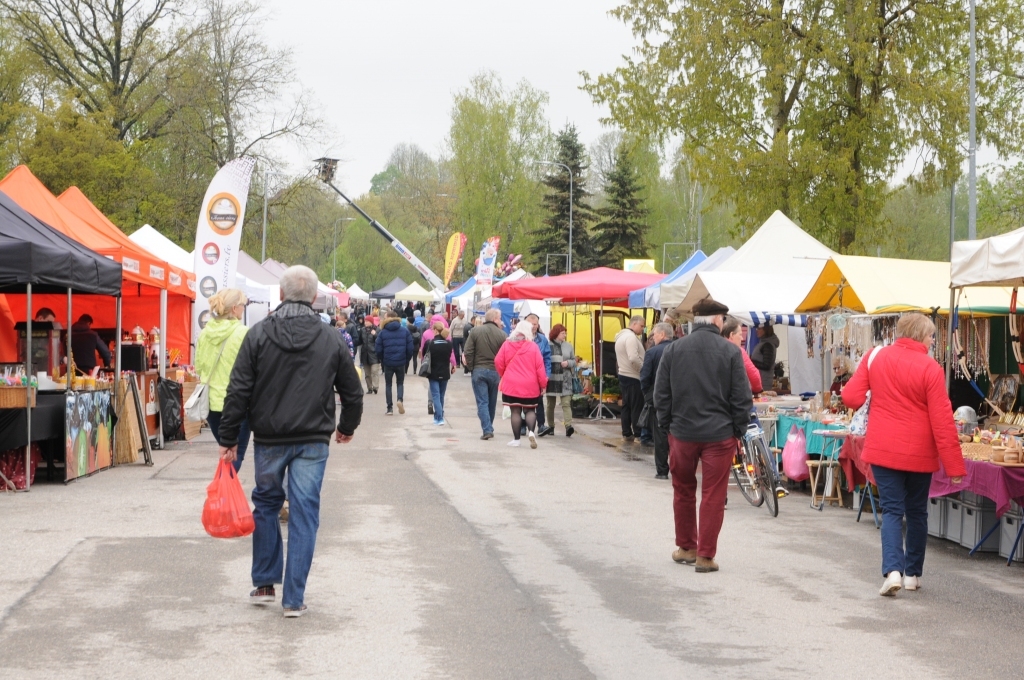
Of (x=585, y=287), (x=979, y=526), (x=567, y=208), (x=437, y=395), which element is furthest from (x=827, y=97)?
(x=567, y=208)

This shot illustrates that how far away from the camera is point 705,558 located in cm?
862

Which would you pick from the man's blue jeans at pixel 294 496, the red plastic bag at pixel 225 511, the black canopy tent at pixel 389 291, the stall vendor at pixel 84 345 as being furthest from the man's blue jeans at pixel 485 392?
the black canopy tent at pixel 389 291

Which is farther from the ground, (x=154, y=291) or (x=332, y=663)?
(x=154, y=291)

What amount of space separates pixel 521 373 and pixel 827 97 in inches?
514

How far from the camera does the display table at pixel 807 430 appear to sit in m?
12.8

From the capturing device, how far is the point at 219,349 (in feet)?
32.2

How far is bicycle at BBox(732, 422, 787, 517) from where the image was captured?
461 inches

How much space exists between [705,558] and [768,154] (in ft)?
64.0

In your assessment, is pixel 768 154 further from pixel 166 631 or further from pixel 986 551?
pixel 166 631

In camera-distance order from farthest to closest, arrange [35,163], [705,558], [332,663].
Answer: [35,163]
[705,558]
[332,663]

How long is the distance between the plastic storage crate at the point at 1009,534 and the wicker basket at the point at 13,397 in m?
8.67

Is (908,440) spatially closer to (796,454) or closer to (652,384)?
(796,454)

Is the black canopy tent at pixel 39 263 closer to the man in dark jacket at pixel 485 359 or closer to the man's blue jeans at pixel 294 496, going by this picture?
the man's blue jeans at pixel 294 496

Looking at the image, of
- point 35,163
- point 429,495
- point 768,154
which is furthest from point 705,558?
point 35,163
